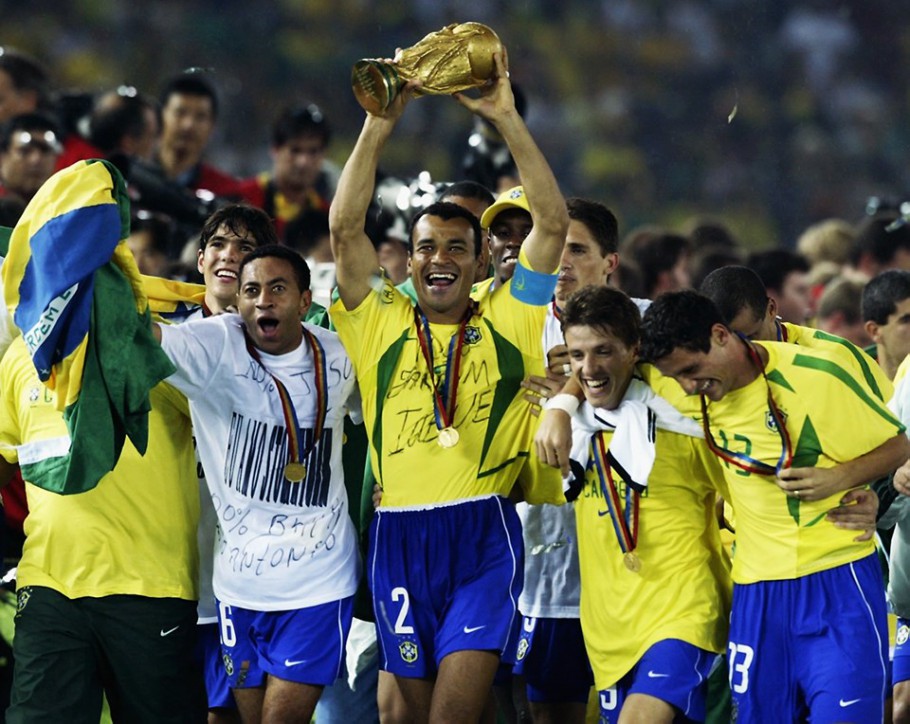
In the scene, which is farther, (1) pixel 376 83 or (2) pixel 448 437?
(2) pixel 448 437

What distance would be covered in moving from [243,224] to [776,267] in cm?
483

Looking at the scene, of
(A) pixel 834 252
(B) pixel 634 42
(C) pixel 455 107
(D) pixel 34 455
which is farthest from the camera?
(B) pixel 634 42

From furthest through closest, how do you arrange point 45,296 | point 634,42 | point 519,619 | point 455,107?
point 634,42
point 455,107
point 519,619
point 45,296

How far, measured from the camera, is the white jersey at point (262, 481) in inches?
214

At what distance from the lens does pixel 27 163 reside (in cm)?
911

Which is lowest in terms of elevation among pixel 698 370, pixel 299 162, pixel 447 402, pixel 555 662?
pixel 555 662

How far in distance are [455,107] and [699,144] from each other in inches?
93.4

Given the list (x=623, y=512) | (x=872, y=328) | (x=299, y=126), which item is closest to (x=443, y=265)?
(x=623, y=512)

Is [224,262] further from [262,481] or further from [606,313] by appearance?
[606,313]

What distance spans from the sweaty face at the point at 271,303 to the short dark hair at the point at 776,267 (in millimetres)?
4916

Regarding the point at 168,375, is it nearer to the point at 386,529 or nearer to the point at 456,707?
the point at 386,529

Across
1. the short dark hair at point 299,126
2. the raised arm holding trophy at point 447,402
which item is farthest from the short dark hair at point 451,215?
the short dark hair at point 299,126

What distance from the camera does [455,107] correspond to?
1482 centimetres

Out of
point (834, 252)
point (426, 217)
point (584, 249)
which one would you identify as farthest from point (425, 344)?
point (834, 252)
